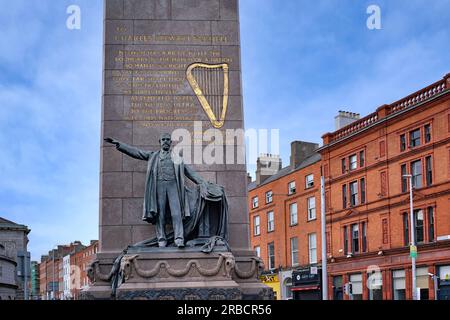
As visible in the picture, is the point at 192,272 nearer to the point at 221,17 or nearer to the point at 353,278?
the point at 221,17

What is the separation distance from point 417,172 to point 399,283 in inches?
320

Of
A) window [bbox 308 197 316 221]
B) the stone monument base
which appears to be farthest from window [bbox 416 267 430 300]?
the stone monument base

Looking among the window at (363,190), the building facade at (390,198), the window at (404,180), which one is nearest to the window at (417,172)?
the building facade at (390,198)

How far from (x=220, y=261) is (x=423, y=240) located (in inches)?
1422

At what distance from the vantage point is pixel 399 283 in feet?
177

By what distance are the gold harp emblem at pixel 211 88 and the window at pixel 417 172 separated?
3479cm

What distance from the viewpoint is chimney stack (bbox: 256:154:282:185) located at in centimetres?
7744

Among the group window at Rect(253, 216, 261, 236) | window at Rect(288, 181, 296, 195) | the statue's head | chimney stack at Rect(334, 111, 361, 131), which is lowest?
the statue's head

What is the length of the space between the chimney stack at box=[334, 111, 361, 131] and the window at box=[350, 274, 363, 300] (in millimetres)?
13866

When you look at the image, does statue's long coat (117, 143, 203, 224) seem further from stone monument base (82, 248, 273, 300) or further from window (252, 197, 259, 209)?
window (252, 197, 259, 209)

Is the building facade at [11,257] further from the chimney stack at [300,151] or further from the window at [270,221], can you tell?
the chimney stack at [300,151]

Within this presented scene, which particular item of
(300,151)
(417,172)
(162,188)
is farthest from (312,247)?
(162,188)

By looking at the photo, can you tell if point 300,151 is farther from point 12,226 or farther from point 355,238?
point 12,226

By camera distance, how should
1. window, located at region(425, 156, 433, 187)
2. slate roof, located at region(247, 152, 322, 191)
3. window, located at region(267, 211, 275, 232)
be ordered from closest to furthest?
window, located at region(425, 156, 433, 187)
slate roof, located at region(247, 152, 322, 191)
window, located at region(267, 211, 275, 232)
